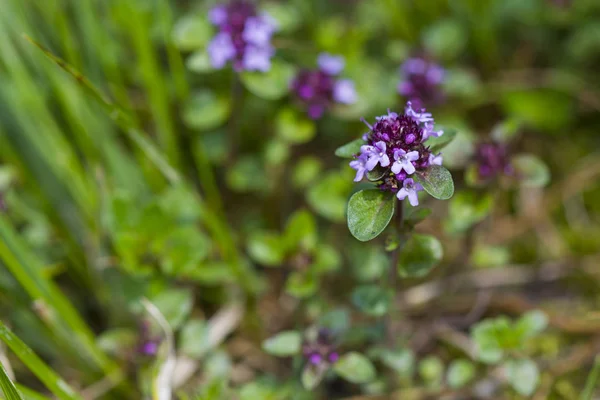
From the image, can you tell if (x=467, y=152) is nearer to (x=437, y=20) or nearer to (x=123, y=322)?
(x=437, y=20)

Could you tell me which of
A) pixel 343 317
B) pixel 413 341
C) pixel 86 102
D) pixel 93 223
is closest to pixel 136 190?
pixel 93 223

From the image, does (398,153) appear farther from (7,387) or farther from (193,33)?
(193,33)

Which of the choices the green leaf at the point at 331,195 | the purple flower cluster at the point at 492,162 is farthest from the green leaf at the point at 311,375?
the purple flower cluster at the point at 492,162

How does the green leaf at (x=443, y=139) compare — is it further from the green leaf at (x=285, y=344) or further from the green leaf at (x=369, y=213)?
the green leaf at (x=285, y=344)

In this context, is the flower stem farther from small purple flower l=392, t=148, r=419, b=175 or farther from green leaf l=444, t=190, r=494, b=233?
green leaf l=444, t=190, r=494, b=233

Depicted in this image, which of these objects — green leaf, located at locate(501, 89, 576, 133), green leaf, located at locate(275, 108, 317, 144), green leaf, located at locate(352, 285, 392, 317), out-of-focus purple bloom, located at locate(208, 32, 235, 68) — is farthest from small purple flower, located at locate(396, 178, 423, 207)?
green leaf, located at locate(501, 89, 576, 133)

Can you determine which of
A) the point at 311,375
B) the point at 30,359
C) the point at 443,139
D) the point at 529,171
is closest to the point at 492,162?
the point at 529,171
